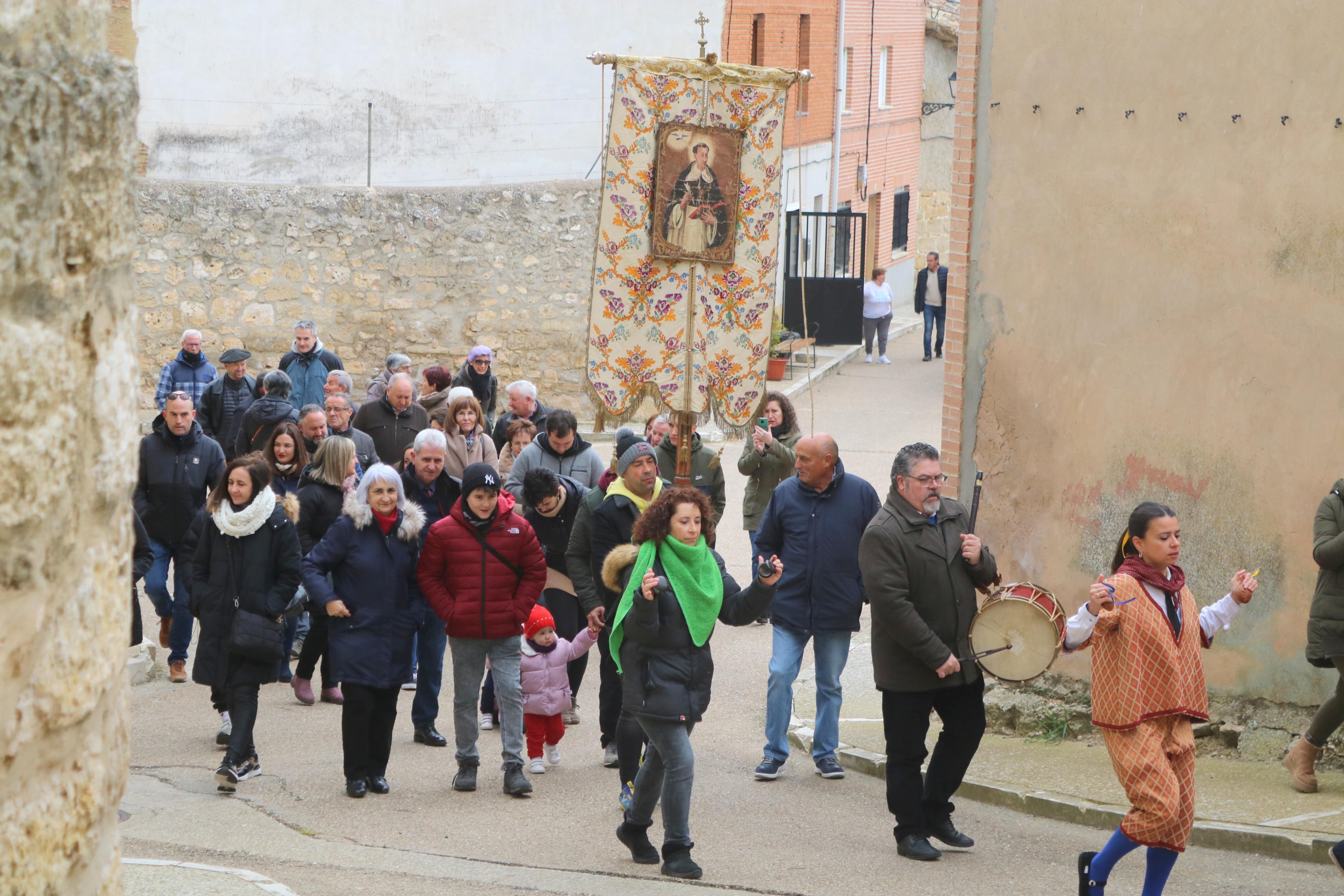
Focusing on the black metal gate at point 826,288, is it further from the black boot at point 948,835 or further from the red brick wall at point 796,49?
the black boot at point 948,835

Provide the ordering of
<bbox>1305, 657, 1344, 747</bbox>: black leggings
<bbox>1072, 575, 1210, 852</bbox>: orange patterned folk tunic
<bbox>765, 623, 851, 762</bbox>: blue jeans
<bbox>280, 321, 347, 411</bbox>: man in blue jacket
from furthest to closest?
<bbox>280, 321, 347, 411</bbox>: man in blue jacket, <bbox>765, 623, 851, 762</bbox>: blue jeans, <bbox>1305, 657, 1344, 747</bbox>: black leggings, <bbox>1072, 575, 1210, 852</bbox>: orange patterned folk tunic

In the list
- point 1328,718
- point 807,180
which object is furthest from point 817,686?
point 807,180

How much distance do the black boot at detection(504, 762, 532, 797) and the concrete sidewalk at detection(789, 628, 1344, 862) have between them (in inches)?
68.4

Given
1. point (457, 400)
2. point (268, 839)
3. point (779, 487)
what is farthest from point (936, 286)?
point (268, 839)

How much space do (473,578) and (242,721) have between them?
1.29 meters

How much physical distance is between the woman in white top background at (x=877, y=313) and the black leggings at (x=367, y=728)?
19.3m

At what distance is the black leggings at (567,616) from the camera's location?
27.2 feet

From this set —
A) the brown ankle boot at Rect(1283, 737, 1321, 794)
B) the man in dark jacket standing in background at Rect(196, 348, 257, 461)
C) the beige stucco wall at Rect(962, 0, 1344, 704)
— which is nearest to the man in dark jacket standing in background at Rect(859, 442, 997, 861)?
the brown ankle boot at Rect(1283, 737, 1321, 794)

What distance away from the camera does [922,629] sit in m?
6.23

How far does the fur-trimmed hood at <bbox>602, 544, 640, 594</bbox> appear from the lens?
640 centimetres

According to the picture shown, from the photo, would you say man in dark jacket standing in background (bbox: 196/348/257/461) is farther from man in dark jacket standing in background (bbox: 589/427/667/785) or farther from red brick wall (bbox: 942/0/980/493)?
red brick wall (bbox: 942/0/980/493)

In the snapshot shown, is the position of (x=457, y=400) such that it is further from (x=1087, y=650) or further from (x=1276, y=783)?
(x=1276, y=783)

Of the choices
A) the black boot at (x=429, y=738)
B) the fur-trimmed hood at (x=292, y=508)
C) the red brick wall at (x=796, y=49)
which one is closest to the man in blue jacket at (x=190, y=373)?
the fur-trimmed hood at (x=292, y=508)

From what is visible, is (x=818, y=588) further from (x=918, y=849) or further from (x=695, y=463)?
(x=695, y=463)
